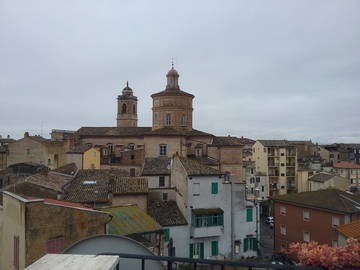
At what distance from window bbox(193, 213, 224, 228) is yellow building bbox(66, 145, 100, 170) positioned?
21.7 metres

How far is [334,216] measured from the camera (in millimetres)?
22984

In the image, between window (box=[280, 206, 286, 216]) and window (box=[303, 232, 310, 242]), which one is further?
window (box=[280, 206, 286, 216])

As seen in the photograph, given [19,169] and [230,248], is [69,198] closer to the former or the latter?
[230,248]

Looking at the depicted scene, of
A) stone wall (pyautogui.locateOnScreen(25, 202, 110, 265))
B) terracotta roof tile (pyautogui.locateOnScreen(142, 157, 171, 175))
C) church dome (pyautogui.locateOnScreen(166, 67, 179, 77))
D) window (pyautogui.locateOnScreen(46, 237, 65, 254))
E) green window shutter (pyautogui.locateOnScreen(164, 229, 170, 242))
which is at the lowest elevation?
green window shutter (pyautogui.locateOnScreen(164, 229, 170, 242))

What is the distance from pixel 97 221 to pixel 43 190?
11.7m

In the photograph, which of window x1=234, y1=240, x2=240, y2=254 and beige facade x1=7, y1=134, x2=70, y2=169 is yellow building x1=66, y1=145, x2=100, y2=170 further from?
window x1=234, y1=240, x2=240, y2=254

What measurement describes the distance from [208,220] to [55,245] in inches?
542

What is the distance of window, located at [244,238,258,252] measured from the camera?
2567 centimetres

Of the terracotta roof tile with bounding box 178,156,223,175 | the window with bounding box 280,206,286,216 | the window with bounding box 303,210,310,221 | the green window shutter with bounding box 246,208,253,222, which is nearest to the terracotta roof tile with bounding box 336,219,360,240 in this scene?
the window with bounding box 303,210,310,221

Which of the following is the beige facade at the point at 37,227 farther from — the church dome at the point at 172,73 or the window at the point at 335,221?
the church dome at the point at 172,73

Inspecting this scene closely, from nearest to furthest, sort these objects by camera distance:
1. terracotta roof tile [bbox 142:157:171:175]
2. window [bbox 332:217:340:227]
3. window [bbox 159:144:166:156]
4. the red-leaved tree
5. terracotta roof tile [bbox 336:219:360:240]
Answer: the red-leaved tree
terracotta roof tile [bbox 336:219:360:240]
window [bbox 332:217:340:227]
terracotta roof tile [bbox 142:157:171:175]
window [bbox 159:144:166:156]

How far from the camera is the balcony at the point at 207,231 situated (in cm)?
2283

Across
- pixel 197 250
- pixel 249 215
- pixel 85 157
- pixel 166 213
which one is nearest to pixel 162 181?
pixel 166 213

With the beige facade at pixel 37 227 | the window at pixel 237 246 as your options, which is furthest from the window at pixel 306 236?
the beige facade at pixel 37 227
